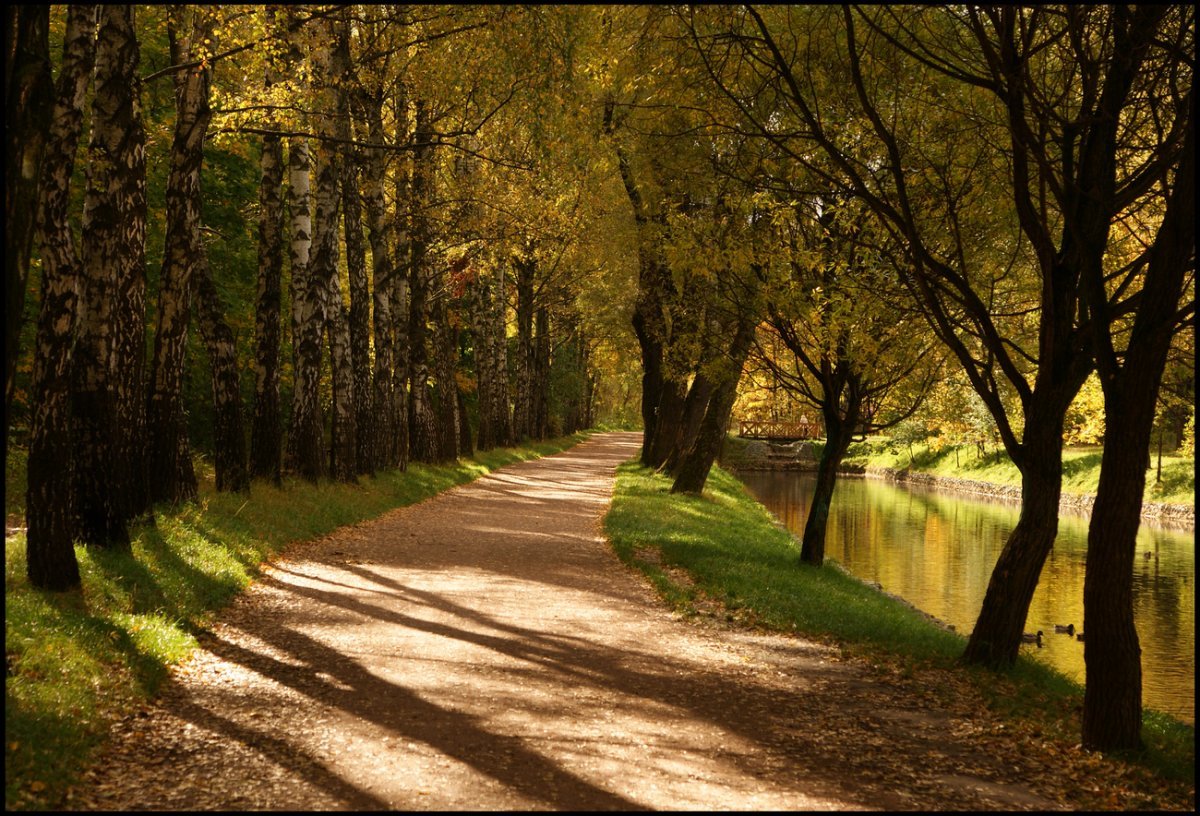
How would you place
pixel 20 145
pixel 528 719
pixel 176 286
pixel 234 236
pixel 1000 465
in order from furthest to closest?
pixel 1000 465
pixel 234 236
pixel 176 286
pixel 528 719
pixel 20 145

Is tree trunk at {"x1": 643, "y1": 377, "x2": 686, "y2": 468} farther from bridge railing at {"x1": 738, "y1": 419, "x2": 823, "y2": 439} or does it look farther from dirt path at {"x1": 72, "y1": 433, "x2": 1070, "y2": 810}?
bridge railing at {"x1": 738, "y1": 419, "x2": 823, "y2": 439}

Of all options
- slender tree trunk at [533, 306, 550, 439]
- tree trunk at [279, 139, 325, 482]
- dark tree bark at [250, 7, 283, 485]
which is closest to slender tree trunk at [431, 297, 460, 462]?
tree trunk at [279, 139, 325, 482]

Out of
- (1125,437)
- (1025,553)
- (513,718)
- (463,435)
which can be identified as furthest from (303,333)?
(463,435)

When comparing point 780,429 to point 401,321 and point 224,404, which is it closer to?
point 401,321

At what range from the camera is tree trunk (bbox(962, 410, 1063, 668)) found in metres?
8.96

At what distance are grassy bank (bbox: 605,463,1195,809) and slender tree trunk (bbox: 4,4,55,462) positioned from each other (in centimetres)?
696

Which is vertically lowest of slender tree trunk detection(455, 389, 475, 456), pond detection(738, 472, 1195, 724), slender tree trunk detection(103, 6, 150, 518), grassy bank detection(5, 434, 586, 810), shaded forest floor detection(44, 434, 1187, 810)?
pond detection(738, 472, 1195, 724)

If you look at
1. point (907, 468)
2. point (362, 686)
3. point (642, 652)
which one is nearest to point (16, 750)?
point (362, 686)

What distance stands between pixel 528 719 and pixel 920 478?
2022 inches

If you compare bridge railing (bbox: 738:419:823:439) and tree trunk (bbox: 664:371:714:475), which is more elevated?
tree trunk (bbox: 664:371:714:475)

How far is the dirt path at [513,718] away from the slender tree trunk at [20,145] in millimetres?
2343

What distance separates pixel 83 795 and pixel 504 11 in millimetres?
7267

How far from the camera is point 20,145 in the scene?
18.8ft

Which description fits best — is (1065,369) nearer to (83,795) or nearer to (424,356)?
(83,795)
